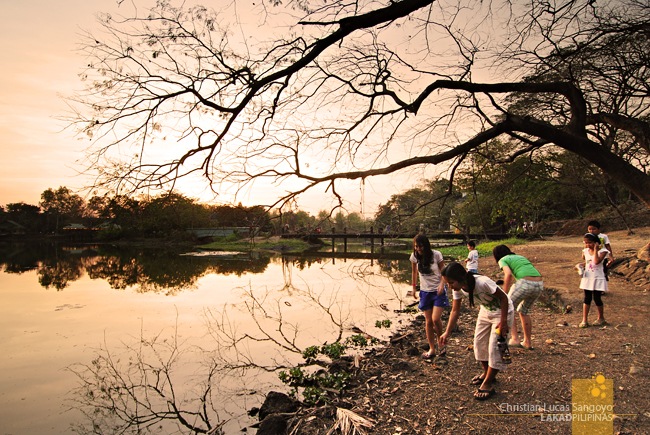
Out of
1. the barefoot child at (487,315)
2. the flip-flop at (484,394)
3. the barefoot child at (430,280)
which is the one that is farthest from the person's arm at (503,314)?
the barefoot child at (430,280)

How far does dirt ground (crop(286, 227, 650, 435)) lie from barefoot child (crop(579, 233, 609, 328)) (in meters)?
0.42

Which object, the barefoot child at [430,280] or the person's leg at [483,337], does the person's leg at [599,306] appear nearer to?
the barefoot child at [430,280]

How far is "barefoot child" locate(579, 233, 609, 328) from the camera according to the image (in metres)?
6.16

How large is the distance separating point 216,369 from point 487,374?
16.2 ft

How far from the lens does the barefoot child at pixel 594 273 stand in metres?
6.16

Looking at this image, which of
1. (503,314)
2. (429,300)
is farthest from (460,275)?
(429,300)

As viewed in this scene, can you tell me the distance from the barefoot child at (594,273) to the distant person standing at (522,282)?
1.61 metres

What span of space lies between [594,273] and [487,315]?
10.8 feet

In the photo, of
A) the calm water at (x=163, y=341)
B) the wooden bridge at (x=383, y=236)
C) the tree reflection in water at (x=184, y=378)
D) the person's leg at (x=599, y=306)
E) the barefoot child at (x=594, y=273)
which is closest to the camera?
the tree reflection in water at (x=184, y=378)

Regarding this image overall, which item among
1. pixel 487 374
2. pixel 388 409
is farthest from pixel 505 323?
pixel 388 409

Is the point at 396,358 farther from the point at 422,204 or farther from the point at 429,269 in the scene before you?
the point at 422,204

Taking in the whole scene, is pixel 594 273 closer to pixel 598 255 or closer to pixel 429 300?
pixel 598 255

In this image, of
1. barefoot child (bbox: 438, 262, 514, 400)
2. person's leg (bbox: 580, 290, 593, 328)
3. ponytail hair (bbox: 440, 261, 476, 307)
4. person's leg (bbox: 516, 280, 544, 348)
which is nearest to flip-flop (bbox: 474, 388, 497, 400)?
barefoot child (bbox: 438, 262, 514, 400)

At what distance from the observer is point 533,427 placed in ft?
11.7
